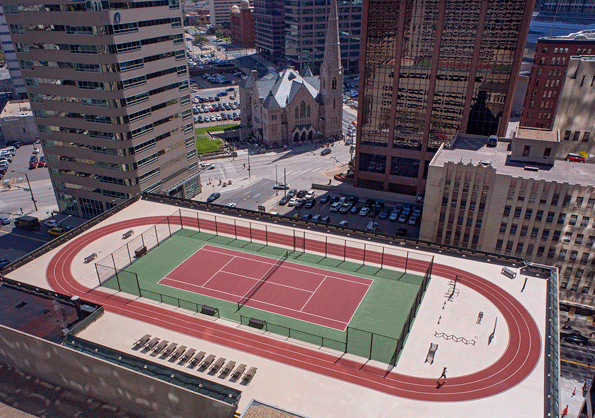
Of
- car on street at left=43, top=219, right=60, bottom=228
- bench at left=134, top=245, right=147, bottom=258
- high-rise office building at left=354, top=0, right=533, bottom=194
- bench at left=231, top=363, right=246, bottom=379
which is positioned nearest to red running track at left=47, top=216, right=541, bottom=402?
bench at left=231, top=363, right=246, bottom=379

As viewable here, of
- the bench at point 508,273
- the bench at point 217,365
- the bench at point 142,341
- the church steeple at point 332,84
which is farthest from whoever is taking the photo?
the church steeple at point 332,84

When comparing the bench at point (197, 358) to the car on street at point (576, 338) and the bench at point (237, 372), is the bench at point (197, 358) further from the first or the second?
the car on street at point (576, 338)

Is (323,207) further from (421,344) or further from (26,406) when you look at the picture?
(26,406)

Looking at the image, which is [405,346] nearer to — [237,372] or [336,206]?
[237,372]

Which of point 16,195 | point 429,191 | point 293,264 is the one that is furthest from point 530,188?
point 16,195

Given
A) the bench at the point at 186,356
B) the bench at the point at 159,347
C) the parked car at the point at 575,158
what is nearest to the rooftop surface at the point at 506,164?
the parked car at the point at 575,158

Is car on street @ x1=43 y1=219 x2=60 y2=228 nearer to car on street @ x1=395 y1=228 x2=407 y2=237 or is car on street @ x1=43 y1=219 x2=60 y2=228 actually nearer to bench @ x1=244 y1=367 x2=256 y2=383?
bench @ x1=244 y1=367 x2=256 y2=383

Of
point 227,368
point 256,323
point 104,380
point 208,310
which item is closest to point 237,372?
point 227,368
